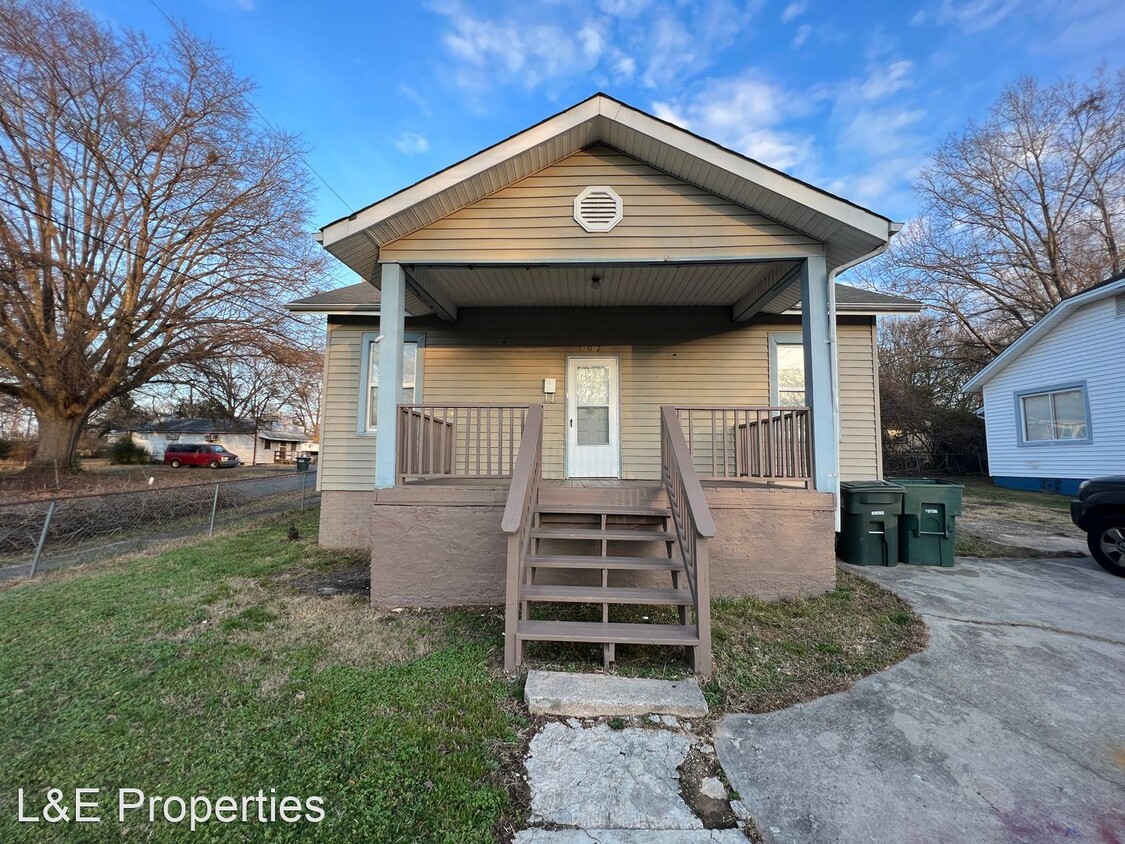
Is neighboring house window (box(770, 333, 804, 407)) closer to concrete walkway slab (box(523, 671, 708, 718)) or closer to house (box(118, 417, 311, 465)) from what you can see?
concrete walkway slab (box(523, 671, 708, 718))

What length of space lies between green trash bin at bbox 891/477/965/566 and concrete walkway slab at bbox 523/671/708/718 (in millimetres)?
4464

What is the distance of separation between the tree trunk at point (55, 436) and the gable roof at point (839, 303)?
1306 cm

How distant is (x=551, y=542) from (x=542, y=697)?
2022 mm

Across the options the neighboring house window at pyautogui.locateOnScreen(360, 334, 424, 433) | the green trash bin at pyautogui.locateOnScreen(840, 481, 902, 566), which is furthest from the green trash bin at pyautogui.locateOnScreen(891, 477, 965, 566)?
the neighboring house window at pyautogui.locateOnScreen(360, 334, 424, 433)

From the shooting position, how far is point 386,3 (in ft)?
31.6

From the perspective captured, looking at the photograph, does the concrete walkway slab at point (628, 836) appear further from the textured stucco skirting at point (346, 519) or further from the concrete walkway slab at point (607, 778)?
the textured stucco skirting at point (346, 519)

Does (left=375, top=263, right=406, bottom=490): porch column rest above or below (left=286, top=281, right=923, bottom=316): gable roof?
below

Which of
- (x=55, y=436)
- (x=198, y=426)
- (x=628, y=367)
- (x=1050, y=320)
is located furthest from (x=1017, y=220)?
(x=198, y=426)

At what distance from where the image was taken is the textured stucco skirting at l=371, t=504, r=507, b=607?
14.8ft

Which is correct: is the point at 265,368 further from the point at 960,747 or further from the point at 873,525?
the point at 960,747

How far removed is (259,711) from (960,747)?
12.4 feet

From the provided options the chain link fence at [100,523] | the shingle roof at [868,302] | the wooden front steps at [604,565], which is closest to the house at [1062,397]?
the shingle roof at [868,302]

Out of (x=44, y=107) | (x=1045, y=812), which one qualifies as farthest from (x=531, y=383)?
(x=44, y=107)

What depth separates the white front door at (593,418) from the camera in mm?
6918
